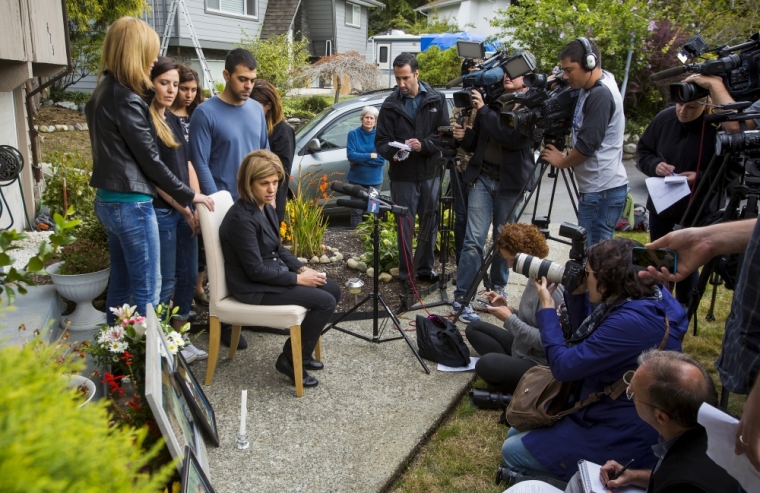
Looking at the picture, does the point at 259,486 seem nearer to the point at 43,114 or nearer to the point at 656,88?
the point at 43,114

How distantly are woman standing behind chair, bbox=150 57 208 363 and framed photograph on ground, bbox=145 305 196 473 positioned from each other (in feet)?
3.73

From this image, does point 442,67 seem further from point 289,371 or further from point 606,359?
point 606,359

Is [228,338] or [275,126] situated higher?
[275,126]

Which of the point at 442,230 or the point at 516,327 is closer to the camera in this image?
the point at 516,327

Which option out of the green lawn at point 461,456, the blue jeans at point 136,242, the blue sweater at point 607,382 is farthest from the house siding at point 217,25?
the blue sweater at point 607,382

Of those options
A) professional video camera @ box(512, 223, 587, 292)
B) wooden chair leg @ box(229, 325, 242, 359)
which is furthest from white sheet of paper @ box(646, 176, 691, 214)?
wooden chair leg @ box(229, 325, 242, 359)

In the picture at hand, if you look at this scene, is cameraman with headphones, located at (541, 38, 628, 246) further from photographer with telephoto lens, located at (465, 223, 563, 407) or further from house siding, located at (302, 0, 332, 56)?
house siding, located at (302, 0, 332, 56)

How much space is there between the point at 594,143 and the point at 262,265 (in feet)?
7.79

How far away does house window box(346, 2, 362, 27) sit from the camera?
24.8 metres

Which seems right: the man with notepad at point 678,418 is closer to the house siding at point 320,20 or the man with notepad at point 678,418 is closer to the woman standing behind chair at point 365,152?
the woman standing behind chair at point 365,152

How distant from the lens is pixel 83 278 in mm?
3836

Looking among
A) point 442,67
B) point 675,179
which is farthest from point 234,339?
point 442,67

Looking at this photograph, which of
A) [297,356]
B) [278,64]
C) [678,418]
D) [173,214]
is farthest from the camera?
[278,64]

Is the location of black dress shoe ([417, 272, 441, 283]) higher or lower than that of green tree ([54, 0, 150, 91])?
lower
